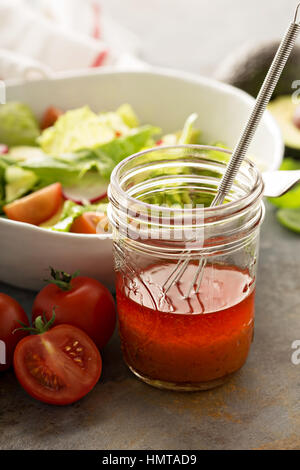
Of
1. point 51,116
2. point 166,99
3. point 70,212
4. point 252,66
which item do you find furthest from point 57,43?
point 70,212

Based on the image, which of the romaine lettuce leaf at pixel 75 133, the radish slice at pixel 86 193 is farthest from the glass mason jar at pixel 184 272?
the romaine lettuce leaf at pixel 75 133

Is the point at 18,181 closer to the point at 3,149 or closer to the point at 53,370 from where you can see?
the point at 3,149


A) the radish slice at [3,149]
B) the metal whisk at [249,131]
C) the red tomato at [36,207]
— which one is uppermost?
the metal whisk at [249,131]

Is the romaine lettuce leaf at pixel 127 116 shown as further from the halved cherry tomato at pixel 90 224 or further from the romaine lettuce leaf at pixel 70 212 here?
the halved cherry tomato at pixel 90 224

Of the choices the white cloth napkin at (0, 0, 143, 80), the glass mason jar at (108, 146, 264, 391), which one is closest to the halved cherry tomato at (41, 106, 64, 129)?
the white cloth napkin at (0, 0, 143, 80)

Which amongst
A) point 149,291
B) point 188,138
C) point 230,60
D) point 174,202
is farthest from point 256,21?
point 149,291

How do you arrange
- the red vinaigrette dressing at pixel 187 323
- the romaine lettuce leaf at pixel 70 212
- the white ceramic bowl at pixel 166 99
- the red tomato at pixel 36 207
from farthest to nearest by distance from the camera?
the white ceramic bowl at pixel 166 99, the red tomato at pixel 36 207, the romaine lettuce leaf at pixel 70 212, the red vinaigrette dressing at pixel 187 323

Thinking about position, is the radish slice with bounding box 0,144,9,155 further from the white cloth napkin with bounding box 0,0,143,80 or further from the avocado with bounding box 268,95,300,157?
the avocado with bounding box 268,95,300,157
